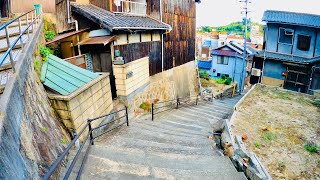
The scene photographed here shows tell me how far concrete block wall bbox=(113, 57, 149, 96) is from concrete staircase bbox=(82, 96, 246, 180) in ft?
7.08

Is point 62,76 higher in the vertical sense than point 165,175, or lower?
higher

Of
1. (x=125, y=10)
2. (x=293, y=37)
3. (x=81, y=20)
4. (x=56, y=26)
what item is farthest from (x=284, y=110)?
(x=56, y=26)

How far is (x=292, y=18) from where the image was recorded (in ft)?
63.9

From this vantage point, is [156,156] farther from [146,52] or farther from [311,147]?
[146,52]

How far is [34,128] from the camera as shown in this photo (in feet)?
14.1

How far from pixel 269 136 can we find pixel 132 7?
1233 cm

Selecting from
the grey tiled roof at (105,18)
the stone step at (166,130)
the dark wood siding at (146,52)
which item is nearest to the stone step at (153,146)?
the stone step at (166,130)

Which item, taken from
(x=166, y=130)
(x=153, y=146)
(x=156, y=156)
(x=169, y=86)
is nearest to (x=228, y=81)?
(x=169, y=86)

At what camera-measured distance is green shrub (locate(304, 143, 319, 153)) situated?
8734 millimetres

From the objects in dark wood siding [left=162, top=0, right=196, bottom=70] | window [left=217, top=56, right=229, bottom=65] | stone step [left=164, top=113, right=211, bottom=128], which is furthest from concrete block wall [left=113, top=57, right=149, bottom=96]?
window [left=217, top=56, right=229, bottom=65]

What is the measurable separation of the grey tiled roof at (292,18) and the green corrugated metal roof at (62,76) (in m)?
18.5

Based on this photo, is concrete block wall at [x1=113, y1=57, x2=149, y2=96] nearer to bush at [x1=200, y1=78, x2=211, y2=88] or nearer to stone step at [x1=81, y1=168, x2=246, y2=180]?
stone step at [x1=81, y1=168, x2=246, y2=180]

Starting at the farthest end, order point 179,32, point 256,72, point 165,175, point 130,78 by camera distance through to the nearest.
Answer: point 256,72
point 179,32
point 130,78
point 165,175

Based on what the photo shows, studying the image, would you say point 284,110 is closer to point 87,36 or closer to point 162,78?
point 162,78
